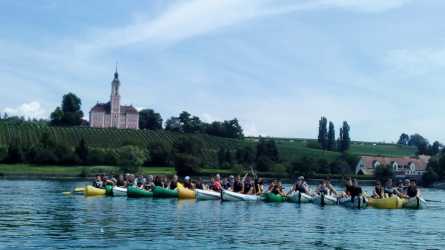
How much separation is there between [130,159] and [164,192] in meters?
78.4

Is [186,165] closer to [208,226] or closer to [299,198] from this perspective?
[299,198]

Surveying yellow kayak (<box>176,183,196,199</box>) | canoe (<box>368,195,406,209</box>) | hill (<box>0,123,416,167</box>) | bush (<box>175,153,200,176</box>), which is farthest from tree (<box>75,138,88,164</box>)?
canoe (<box>368,195,406,209</box>)

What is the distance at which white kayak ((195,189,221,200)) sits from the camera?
48.8 m

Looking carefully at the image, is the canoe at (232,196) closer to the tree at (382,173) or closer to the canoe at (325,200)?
the canoe at (325,200)

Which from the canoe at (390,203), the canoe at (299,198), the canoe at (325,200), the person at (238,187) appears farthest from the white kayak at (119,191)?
the canoe at (390,203)

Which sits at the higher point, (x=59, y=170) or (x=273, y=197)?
(x=59, y=170)

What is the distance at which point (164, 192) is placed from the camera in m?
49.2

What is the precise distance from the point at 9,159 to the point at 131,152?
2223 centimetres

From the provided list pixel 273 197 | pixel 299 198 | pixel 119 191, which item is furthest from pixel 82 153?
pixel 299 198

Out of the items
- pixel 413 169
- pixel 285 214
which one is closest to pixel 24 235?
pixel 285 214

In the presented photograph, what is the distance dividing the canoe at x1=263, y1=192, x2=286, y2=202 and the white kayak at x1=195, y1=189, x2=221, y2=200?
309 centimetres

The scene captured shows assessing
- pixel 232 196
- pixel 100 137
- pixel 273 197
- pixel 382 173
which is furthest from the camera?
pixel 100 137

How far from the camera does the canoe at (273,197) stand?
158 ft

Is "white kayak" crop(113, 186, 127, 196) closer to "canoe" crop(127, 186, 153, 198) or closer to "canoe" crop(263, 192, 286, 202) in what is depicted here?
"canoe" crop(127, 186, 153, 198)
